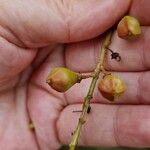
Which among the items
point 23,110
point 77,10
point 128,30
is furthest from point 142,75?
point 23,110

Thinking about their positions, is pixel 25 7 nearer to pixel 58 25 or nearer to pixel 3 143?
pixel 58 25

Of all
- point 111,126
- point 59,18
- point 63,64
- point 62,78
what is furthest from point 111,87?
point 63,64

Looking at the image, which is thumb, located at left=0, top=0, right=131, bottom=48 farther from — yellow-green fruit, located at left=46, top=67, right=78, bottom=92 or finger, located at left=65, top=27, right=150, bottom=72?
yellow-green fruit, located at left=46, top=67, right=78, bottom=92

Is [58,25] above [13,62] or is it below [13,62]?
above

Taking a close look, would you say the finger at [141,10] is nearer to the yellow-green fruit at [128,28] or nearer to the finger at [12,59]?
the yellow-green fruit at [128,28]

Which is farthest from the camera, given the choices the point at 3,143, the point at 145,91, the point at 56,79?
the point at 3,143
